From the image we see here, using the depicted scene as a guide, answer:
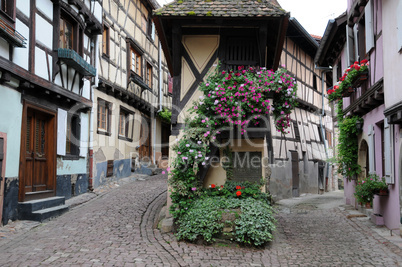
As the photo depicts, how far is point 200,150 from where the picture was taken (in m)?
7.26

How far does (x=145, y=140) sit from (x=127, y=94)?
11.2 feet

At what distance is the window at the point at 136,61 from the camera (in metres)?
15.4

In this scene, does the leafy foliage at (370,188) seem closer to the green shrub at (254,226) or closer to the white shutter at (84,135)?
the green shrub at (254,226)

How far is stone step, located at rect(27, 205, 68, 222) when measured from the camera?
7532 millimetres

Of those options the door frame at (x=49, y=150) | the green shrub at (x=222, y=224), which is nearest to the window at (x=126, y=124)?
the door frame at (x=49, y=150)

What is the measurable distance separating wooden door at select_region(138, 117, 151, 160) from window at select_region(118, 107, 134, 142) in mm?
1359

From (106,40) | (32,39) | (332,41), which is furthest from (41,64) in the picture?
(332,41)

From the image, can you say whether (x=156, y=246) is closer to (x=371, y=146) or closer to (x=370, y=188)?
(x=370, y=188)

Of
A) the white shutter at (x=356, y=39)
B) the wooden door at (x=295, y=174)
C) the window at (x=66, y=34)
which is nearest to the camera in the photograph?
the window at (x=66, y=34)

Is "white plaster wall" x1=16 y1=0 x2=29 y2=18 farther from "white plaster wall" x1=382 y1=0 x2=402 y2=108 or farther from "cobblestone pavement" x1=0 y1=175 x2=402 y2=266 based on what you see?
"white plaster wall" x1=382 y1=0 x2=402 y2=108

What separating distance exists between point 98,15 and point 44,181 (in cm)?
549

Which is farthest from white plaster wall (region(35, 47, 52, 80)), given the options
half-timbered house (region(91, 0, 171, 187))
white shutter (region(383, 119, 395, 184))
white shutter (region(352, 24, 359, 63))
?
white shutter (region(352, 24, 359, 63))

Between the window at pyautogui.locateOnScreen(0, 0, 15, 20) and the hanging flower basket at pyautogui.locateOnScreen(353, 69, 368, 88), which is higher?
the window at pyautogui.locateOnScreen(0, 0, 15, 20)

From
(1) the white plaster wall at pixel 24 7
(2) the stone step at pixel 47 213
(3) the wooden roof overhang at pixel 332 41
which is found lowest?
(2) the stone step at pixel 47 213
